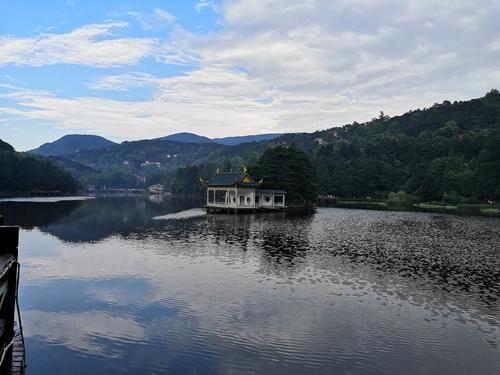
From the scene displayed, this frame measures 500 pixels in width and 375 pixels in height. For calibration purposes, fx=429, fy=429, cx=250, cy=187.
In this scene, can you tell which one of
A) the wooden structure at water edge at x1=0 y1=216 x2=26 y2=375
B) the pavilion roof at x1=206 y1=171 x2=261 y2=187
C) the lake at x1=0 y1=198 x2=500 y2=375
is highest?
the pavilion roof at x1=206 y1=171 x2=261 y2=187

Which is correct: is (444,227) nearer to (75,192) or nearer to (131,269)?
(131,269)

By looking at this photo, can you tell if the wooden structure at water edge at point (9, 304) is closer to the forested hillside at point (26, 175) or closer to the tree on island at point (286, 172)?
the tree on island at point (286, 172)

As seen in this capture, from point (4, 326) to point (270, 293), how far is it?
482 inches

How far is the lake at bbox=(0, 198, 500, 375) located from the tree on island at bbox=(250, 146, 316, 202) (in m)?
55.5

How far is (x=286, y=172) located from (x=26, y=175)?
99631 millimetres

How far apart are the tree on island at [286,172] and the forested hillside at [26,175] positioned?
88532 millimetres

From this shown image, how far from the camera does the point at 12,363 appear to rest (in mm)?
12602

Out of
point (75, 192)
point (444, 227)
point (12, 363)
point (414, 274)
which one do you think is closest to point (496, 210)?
point (444, 227)

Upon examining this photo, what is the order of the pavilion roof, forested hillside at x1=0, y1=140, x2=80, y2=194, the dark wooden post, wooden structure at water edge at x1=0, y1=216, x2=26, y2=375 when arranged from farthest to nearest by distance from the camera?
forested hillside at x1=0, y1=140, x2=80, y2=194 → the pavilion roof → the dark wooden post → wooden structure at water edge at x1=0, y1=216, x2=26, y2=375

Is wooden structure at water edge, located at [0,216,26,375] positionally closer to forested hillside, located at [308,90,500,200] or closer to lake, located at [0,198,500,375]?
lake, located at [0,198,500,375]

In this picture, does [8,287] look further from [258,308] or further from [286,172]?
[286,172]

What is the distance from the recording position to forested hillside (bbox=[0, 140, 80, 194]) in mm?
137375

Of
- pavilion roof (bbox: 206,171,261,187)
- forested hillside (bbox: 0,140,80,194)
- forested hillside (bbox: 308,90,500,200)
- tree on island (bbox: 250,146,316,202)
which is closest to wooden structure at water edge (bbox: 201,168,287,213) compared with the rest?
pavilion roof (bbox: 206,171,261,187)

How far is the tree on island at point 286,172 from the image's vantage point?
9325 cm
